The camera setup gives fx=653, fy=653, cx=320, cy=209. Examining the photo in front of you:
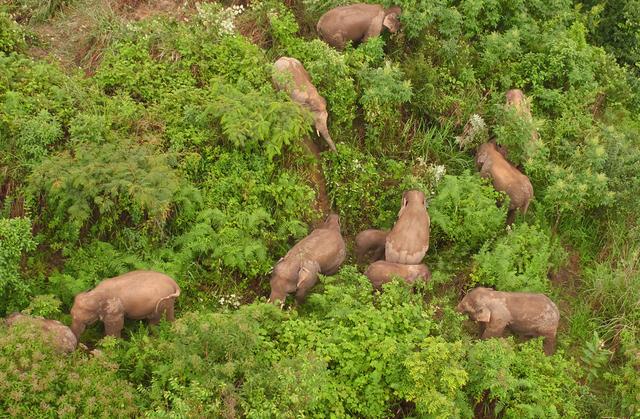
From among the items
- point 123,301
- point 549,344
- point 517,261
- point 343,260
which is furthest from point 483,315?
point 123,301

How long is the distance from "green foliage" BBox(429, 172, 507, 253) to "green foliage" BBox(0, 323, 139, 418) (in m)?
4.63

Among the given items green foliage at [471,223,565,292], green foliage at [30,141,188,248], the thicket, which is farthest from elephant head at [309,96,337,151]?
green foliage at [471,223,565,292]

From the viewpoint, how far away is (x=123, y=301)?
7148 mm

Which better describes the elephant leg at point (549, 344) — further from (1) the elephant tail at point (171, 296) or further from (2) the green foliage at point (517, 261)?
(1) the elephant tail at point (171, 296)

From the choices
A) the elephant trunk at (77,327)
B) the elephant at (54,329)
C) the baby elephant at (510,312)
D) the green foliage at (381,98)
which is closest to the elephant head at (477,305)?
the baby elephant at (510,312)

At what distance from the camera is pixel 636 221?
952cm

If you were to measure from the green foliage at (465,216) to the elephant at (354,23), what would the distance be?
9.11 ft

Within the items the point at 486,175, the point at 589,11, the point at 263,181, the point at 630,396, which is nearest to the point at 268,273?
the point at 263,181

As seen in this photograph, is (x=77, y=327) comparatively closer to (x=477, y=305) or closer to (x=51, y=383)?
(x=51, y=383)

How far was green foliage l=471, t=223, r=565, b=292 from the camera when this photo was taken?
8.41m

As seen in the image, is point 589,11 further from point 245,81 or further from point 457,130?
point 245,81

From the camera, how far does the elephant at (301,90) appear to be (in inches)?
361

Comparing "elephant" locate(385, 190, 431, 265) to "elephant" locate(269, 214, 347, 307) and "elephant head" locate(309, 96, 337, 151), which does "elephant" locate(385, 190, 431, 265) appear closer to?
"elephant" locate(269, 214, 347, 307)

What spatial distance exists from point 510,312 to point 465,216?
5.00 ft
